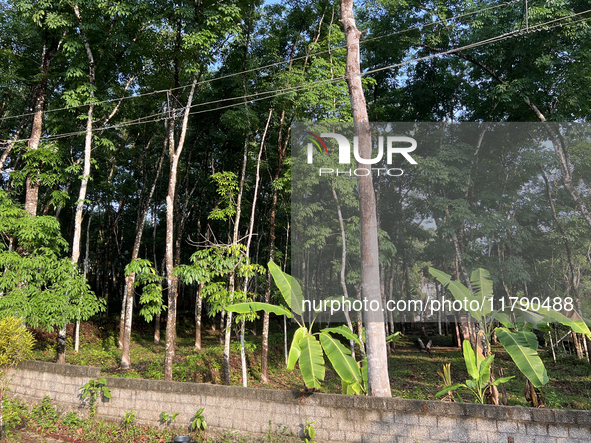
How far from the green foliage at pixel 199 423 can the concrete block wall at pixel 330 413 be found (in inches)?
3.0

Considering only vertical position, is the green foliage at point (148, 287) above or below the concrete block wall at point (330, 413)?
above

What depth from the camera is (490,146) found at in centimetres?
1545

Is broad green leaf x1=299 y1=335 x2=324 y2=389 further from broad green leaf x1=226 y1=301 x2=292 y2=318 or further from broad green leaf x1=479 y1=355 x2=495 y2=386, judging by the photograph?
broad green leaf x1=479 y1=355 x2=495 y2=386

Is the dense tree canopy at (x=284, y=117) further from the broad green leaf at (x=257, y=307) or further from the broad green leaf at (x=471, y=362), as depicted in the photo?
the broad green leaf at (x=471, y=362)

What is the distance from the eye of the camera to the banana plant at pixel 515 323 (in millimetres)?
5059

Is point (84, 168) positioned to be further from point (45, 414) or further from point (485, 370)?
point (485, 370)

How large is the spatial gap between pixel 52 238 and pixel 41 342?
20.9 ft

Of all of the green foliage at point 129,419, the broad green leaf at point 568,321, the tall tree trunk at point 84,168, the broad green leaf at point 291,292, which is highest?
the tall tree trunk at point 84,168

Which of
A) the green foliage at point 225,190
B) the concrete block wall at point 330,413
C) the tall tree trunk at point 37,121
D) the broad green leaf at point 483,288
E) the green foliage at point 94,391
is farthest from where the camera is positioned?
the green foliage at point 225,190

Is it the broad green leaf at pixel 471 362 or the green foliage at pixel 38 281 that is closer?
the broad green leaf at pixel 471 362

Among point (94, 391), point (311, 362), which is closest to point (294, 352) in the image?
point (311, 362)

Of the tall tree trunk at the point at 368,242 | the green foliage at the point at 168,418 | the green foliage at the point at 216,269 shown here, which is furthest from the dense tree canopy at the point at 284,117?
the green foliage at the point at 168,418

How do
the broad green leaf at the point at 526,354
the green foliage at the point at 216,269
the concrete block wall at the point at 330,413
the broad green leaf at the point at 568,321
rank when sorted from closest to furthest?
the concrete block wall at the point at 330,413 → the broad green leaf at the point at 526,354 → the broad green leaf at the point at 568,321 → the green foliage at the point at 216,269

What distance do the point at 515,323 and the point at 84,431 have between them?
7258mm
